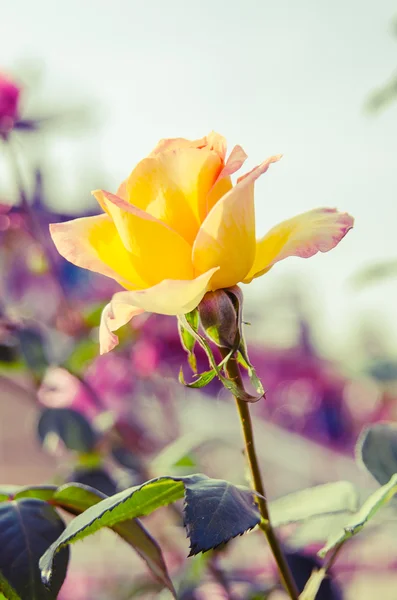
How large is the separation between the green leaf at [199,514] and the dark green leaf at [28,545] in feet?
0.10

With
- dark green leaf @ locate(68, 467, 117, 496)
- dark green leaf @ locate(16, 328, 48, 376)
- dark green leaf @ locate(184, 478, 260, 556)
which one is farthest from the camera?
dark green leaf @ locate(16, 328, 48, 376)

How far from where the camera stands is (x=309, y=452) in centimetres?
91

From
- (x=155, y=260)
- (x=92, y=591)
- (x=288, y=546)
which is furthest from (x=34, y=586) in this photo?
(x=92, y=591)

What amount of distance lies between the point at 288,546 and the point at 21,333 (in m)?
0.33

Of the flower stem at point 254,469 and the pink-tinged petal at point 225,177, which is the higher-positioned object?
the pink-tinged petal at point 225,177

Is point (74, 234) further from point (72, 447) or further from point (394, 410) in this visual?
point (394, 410)

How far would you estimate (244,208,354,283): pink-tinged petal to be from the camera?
263mm

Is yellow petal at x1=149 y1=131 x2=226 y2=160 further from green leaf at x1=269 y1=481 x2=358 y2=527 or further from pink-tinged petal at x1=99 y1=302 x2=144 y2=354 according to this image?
green leaf at x1=269 y1=481 x2=358 y2=527

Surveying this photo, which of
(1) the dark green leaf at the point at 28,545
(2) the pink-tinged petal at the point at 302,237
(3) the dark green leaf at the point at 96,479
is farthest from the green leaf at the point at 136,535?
(3) the dark green leaf at the point at 96,479

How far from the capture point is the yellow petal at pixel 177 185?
0.88ft

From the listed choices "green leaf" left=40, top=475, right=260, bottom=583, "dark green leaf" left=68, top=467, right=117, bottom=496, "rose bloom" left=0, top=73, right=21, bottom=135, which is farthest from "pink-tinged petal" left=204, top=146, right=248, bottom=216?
"rose bloom" left=0, top=73, right=21, bottom=135

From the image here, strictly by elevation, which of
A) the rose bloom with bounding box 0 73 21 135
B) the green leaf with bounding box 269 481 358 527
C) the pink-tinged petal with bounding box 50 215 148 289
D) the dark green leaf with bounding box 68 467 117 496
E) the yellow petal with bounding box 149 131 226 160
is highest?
the rose bloom with bounding box 0 73 21 135

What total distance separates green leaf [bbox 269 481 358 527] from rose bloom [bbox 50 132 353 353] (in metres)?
0.12

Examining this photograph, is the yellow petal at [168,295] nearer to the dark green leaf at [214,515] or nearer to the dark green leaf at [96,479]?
the dark green leaf at [214,515]
